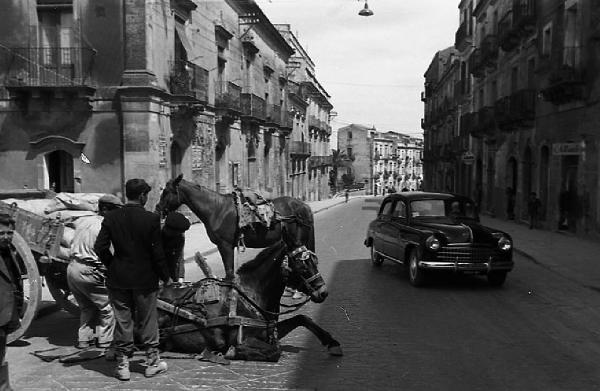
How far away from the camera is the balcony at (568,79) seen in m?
17.1

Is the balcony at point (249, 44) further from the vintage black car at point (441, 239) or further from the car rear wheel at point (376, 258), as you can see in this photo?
the vintage black car at point (441, 239)

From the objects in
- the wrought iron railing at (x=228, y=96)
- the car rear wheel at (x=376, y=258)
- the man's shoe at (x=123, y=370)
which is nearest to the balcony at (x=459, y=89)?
the wrought iron railing at (x=228, y=96)

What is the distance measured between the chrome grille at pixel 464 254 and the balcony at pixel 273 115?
77.6 ft

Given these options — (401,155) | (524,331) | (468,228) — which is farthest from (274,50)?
(401,155)

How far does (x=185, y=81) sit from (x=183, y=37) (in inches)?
84.4

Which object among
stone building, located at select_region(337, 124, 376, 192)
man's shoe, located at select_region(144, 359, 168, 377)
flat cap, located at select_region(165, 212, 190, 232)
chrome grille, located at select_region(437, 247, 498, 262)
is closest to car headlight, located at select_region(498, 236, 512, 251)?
chrome grille, located at select_region(437, 247, 498, 262)

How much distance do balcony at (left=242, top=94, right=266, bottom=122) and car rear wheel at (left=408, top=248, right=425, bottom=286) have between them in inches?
Result: 716

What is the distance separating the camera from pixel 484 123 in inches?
1109

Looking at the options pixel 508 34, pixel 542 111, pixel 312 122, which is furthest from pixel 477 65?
pixel 312 122

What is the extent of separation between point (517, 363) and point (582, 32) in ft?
49.9

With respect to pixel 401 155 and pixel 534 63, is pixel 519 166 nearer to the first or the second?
pixel 534 63

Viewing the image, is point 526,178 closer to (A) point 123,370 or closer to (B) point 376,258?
(B) point 376,258

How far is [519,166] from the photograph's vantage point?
78.8 feet

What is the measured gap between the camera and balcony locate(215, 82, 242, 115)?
23203 mm
